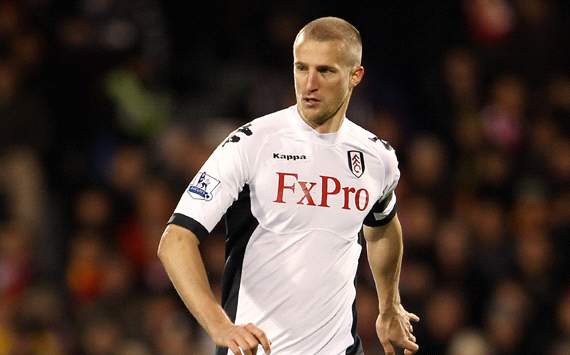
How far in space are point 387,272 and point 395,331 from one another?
0.86 feet

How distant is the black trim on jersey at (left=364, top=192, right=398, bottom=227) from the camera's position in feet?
16.9

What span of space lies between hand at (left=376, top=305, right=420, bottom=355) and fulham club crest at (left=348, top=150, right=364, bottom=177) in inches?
27.5

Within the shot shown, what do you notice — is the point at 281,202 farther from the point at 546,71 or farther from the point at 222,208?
the point at 546,71

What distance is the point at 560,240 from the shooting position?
32.9 ft

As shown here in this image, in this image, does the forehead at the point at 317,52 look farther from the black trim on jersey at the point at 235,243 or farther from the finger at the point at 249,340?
the finger at the point at 249,340

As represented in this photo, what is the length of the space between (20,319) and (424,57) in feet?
15.0

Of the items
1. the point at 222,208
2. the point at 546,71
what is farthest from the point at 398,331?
the point at 546,71

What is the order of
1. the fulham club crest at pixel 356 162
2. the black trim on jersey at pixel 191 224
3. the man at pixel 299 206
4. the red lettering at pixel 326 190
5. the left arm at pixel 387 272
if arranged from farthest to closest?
the left arm at pixel 387 272 < the fulham club crest at pixel 356 162 < the red lettering at pixel 326 190 < the man at pixel 299 206 < the black trim on jersey at pixel 191 224

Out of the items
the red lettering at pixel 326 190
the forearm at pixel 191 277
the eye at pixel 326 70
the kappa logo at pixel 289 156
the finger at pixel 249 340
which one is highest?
the eye at pixel 326 70

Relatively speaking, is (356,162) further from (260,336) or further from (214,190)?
(260,336)

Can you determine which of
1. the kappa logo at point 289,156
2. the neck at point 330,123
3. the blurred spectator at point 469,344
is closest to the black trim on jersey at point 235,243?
the kappa logo at point 289,156

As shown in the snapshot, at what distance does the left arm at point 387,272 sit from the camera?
17.3 feet

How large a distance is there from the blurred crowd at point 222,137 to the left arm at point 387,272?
3470 millimetres

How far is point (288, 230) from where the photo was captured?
4.76m
